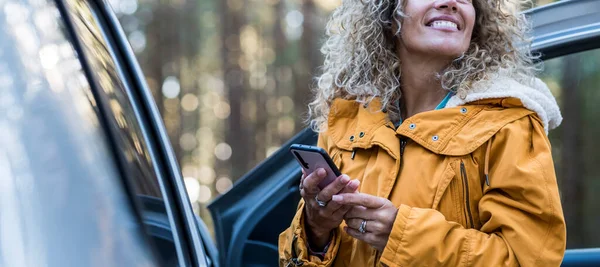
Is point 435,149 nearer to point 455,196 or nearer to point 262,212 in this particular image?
point 455,196

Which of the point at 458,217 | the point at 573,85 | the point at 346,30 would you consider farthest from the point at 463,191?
the point at 573,85

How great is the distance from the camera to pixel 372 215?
70.4 inches

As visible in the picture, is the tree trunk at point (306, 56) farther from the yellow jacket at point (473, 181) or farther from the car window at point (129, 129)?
the yellow jacket at point (473, 181)

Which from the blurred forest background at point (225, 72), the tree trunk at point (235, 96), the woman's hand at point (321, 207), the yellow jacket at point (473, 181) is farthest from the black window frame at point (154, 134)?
the tree trunk at point (235, 96)

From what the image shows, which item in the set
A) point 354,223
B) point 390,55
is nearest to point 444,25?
point 390,55

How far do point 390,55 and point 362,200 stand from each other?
0.54m

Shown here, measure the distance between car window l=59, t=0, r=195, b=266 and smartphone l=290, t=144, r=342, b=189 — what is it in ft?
1.14

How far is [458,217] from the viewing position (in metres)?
1.78

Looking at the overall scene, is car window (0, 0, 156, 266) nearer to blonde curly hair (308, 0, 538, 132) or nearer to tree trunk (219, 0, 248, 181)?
blonde curly hair (308, 0, 538, 132)

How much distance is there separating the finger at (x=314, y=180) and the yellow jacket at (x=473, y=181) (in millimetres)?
136

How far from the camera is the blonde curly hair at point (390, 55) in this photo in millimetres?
1953

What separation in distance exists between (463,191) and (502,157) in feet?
0.42

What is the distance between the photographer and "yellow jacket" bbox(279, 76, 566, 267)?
169 cm

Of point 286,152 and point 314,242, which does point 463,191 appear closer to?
point 314,242
